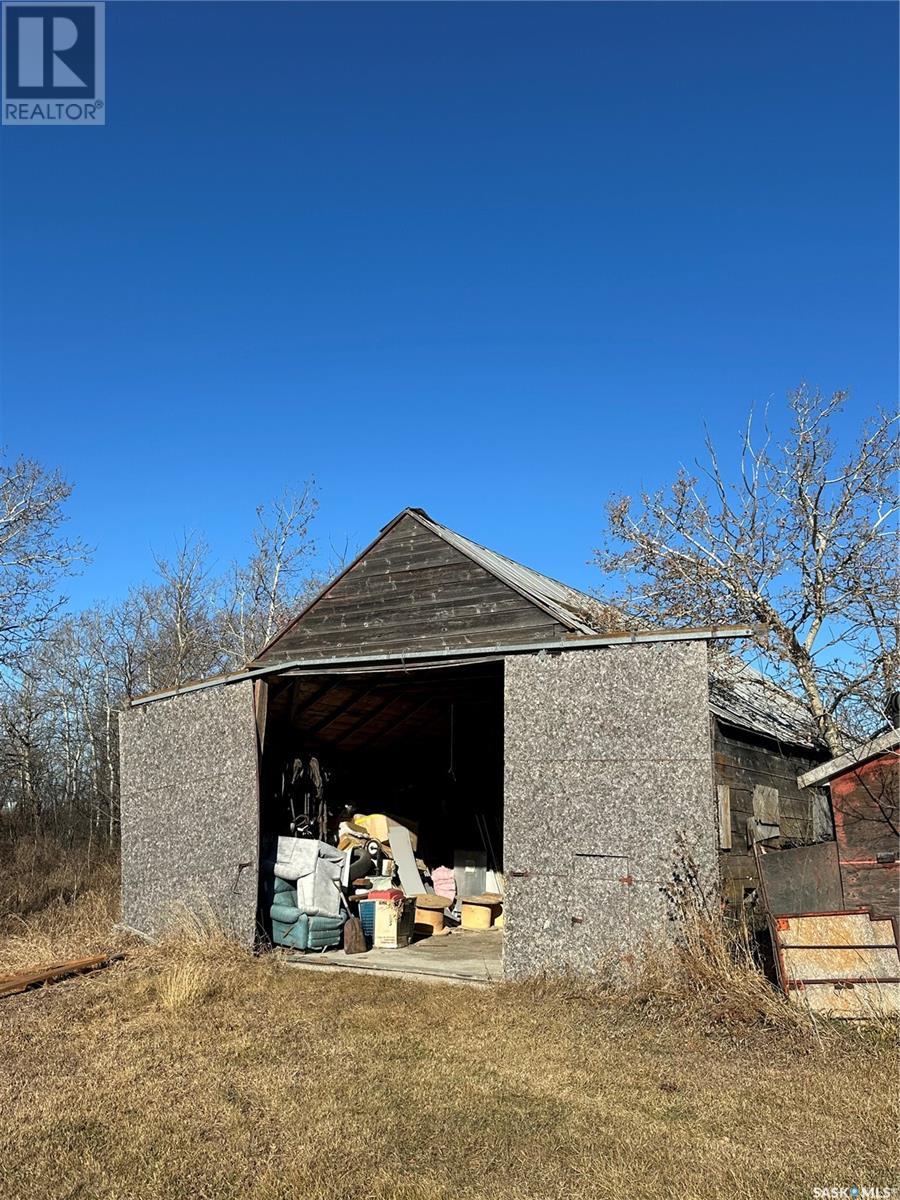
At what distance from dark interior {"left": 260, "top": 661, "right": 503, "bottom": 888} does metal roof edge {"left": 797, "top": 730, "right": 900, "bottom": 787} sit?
400 centimetres

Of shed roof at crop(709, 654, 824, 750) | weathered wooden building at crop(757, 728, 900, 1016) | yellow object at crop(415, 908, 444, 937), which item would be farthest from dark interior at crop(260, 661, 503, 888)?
weathered wooden building at crop(757, 728, 900, 1016)

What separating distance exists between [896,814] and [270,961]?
6.82 metres

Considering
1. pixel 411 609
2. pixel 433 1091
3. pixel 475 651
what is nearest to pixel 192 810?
pixel 411 609

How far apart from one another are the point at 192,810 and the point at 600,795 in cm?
573

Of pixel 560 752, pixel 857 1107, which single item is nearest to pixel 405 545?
pixel 560 752

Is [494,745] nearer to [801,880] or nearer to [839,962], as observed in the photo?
[801,880]

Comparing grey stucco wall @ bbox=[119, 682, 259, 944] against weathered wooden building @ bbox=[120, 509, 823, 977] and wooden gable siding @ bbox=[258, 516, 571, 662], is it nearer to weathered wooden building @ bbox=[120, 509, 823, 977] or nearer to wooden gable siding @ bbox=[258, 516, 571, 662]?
weathered wooden building @ bbox=[120, 509, 823, 977]

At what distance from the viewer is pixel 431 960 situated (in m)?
11.1

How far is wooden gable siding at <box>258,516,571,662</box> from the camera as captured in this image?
1071 centimetres

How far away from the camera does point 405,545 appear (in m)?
12.1

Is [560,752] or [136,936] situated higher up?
[560,752]

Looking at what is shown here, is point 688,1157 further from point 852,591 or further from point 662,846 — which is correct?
point 852,591

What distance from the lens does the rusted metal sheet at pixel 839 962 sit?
683 centimetres

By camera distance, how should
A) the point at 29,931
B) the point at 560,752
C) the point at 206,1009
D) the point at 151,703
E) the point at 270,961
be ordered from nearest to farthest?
the point at 206,1009
the point at 560,752
the point at 270,961
the point at 29,931
the point at 151,703
